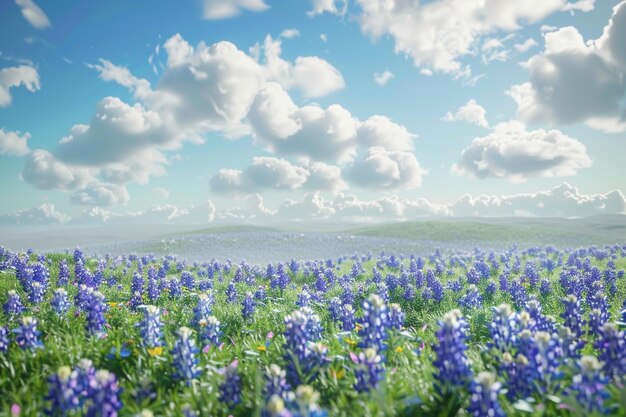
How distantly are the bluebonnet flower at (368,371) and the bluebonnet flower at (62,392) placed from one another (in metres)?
2.38

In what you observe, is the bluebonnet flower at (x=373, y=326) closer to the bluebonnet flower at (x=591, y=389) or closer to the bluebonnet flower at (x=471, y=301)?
the bluebonnet flower at (x=591, y=389)

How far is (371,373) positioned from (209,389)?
1.65 m

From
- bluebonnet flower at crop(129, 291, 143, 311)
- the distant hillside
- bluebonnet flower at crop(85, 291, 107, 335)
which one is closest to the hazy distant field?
the distant hillside

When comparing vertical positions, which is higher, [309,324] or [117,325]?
[309,324]

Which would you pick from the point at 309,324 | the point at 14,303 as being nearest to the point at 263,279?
the point at 14,303

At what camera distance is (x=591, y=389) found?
2.96 meters

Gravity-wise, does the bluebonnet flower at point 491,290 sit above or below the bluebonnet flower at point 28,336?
below

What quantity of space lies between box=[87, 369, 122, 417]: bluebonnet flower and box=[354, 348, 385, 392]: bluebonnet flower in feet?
6.76

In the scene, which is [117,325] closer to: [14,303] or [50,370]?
[14,303]

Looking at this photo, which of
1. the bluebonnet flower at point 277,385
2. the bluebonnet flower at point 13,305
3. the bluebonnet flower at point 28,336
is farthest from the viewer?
the bluebonnet flower at point 13,305

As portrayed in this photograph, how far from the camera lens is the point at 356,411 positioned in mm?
3316

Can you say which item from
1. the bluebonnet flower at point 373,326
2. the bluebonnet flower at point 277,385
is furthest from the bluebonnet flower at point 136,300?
the bluebonnet flower at point 373,326

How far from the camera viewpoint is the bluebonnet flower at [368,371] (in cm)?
334

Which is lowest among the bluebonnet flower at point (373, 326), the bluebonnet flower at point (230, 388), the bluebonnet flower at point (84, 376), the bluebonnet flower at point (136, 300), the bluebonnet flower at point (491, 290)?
the bluebonnet flower at point (491, 290)
